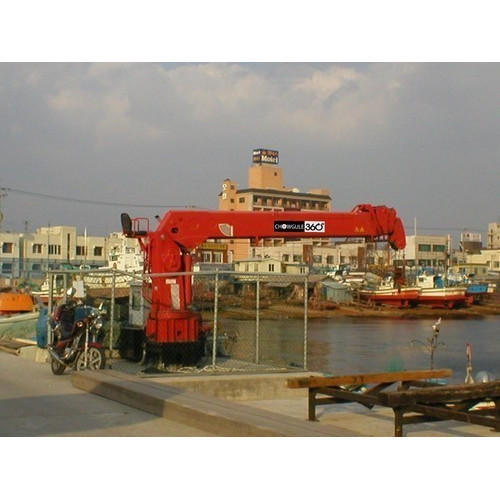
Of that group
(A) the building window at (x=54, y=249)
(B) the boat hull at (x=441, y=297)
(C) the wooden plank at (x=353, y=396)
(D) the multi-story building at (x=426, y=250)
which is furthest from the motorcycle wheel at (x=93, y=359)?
(D) the multi-story building at (x=426, y=250)

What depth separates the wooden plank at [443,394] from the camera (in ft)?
26.8

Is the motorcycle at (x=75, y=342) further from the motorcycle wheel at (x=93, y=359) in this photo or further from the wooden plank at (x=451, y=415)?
the wooden plank at (x=451, y=415)

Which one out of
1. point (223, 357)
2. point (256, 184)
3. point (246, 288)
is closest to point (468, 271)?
point (256, 184)

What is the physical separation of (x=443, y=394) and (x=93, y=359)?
728cm

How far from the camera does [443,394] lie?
8430 mm

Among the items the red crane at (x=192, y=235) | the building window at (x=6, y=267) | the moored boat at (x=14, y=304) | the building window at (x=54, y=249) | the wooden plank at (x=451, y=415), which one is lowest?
the wooden plank at (x=451, y=415)

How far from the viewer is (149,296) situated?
15859 millimetres

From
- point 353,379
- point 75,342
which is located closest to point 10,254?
point 75,342

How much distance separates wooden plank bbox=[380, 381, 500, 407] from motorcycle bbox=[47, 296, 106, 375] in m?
6.84

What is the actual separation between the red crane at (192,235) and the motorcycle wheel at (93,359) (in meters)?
1.46

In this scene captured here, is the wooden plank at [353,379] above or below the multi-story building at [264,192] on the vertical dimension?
below

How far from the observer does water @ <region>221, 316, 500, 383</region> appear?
2767 centimetres

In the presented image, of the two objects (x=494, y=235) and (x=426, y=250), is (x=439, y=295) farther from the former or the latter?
(x=494, y=235)

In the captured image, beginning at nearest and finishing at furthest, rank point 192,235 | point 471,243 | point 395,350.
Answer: point 192,235, point 395,350, point 471,243
